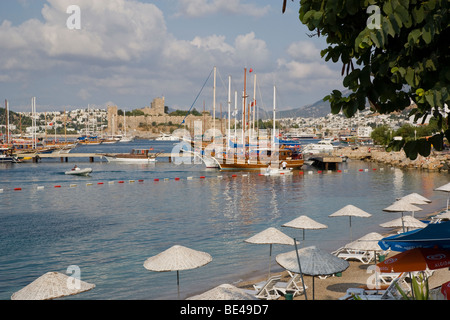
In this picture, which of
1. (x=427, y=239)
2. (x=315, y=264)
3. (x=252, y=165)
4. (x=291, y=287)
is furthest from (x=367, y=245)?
(x=252, y=165)

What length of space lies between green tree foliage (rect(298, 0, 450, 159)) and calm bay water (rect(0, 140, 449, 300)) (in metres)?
10.0

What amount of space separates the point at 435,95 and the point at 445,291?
412 cm

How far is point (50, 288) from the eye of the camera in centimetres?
823

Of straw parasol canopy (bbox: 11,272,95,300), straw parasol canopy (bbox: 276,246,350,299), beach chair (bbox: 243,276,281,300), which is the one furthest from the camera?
beach chair (bbox: 243,276,281,300)

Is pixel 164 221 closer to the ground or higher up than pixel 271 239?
closer to the ground

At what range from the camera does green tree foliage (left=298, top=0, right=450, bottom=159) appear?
435 cm

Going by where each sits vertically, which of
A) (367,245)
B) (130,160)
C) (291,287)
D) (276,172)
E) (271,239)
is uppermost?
(130,160)

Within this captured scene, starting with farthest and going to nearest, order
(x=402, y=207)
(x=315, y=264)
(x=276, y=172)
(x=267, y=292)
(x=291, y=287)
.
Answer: (x=276, y=172), (x=402, y=207), (x=291, y=287), (x=267, y=292), (x=315, y=264)

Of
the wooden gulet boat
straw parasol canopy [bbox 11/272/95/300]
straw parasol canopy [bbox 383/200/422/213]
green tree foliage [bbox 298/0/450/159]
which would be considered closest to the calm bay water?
straw parasol canopy [bbox 383/200/422/213]

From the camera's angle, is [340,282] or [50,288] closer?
[50,288]

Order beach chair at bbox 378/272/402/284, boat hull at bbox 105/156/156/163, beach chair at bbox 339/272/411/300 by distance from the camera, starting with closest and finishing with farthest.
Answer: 1. beach chair at bbox 339/272/411/300
2. beach chair at bbox 378/272/402/284
3. boat hull at bbox 105/156/156/163

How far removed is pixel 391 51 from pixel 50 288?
6.87 m

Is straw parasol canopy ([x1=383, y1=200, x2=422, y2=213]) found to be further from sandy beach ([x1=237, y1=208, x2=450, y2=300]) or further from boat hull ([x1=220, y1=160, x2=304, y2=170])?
boat hull ([x1=220, y1=160, x2=304, y2=170])

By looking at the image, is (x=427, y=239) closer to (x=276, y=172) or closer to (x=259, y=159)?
(x=276, y=172)
